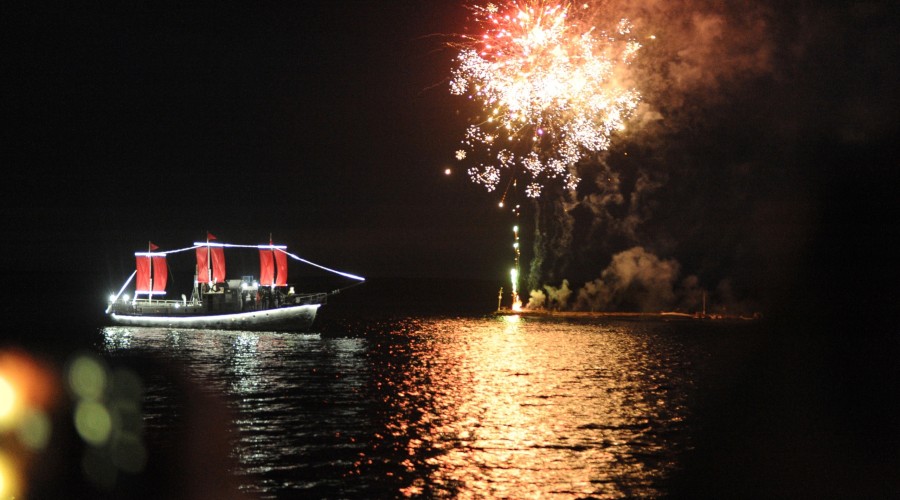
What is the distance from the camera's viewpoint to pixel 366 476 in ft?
75.9

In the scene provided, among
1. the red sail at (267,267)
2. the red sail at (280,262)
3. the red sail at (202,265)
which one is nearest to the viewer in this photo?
the red sail at (267,267)

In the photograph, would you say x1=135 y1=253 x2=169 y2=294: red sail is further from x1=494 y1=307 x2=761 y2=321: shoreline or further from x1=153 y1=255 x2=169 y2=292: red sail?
x1=494 y1=307 x2=761 y2=321: shoreline

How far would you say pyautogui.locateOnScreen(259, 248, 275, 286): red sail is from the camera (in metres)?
81.4

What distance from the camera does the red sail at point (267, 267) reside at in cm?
8138

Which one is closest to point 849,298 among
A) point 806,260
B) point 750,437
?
point 806,260

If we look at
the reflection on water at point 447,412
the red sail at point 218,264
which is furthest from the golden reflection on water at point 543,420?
the red sail at point 218,264

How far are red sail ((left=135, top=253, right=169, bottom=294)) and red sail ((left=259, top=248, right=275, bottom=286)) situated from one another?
595 inches

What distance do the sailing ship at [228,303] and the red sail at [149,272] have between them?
37.9 inches

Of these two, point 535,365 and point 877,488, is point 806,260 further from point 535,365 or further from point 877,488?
point 877,488

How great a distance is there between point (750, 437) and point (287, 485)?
16397 mm

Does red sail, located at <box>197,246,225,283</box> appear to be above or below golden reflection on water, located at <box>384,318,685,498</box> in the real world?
above

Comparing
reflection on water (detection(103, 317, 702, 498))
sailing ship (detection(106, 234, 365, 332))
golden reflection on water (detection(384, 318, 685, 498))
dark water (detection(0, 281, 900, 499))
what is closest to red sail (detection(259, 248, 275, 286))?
sailing ship (detection(106, 234, 365, 332))

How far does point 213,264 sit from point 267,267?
6.40 m

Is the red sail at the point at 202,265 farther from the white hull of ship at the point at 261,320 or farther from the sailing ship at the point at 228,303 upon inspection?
the white hull of ship at the point at 261,320
